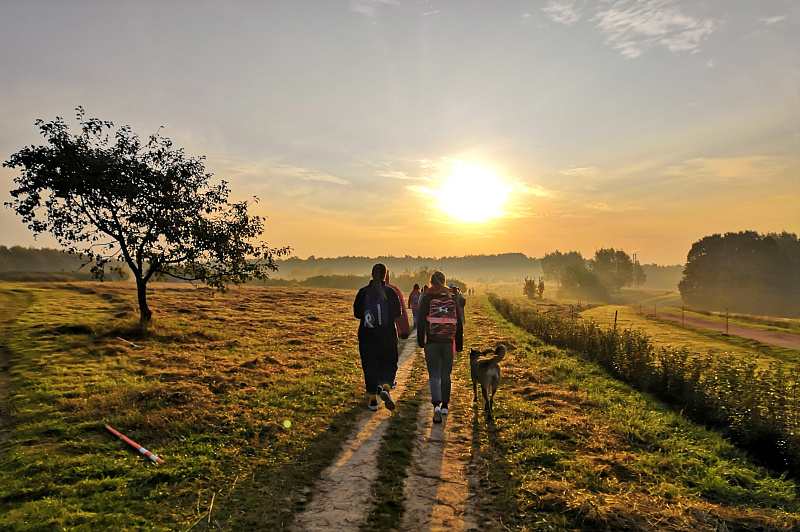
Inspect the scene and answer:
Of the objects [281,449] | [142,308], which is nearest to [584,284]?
[142,308]

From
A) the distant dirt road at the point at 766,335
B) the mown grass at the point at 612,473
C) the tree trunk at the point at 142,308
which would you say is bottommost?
the distant dirt road at the point at 766,335

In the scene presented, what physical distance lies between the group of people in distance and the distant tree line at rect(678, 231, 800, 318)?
A: 9964cm

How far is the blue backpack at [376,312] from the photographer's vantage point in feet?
27.9

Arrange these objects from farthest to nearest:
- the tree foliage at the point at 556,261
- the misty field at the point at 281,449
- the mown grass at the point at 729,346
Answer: the tree foliage at the point at 556,261 → the mown grass at the point at 729,346 → the misty field at the point at 281,449

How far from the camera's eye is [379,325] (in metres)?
8.55

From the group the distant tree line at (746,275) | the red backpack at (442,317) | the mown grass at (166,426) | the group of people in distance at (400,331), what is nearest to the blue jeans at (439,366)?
the group of people in distance at (400,331)

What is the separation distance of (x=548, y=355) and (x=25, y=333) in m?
22.0

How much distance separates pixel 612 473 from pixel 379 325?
15.9 ft

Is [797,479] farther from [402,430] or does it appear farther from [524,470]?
[402,430]

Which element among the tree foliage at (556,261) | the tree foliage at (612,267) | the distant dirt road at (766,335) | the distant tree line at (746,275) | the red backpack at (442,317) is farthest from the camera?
the tree foliage at (556,261)

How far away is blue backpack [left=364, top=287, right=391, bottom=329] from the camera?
8.51 metres

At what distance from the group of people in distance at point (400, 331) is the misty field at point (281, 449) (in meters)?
1.03

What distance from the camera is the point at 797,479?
22.3 feet

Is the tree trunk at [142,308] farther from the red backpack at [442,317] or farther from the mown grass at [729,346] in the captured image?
the mown grass at [729,346]
